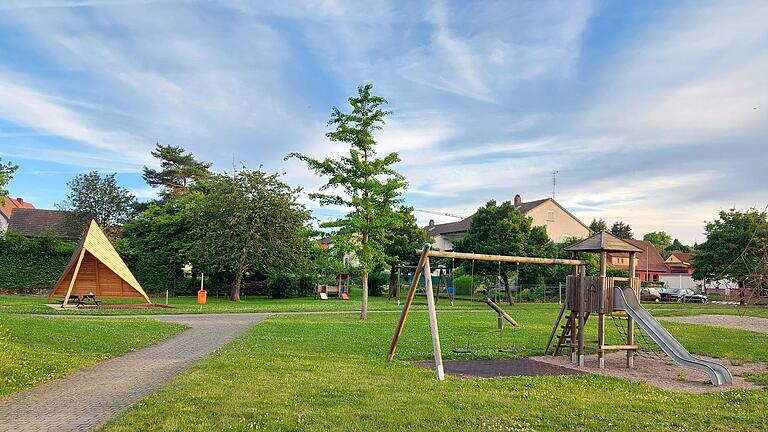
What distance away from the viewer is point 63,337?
1498 centimetres

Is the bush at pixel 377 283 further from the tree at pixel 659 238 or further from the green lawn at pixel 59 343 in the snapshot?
the tree at pixel 659 238

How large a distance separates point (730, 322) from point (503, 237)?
1666 cm

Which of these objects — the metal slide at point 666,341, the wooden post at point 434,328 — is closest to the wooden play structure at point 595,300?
the metal slide at point 666,341

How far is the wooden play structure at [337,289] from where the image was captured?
4553cm

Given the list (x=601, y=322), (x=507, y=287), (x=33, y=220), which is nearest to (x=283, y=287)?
(x=507, y=287)

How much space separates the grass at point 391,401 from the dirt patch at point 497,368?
2.09 ft

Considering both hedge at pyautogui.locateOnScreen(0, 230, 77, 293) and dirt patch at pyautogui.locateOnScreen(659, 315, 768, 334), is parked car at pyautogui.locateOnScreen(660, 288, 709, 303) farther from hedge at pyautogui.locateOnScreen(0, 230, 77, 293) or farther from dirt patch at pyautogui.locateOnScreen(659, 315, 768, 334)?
hedge at pyautogui.locateOnScreen(0, 230, 77, 293)

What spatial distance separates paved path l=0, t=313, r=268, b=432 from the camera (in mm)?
7191

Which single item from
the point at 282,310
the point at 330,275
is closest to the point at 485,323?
the point at 282,310

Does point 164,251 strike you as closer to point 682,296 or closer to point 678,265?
point 682,296

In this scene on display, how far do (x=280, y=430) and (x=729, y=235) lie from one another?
4623cm

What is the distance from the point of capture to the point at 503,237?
40.5 m

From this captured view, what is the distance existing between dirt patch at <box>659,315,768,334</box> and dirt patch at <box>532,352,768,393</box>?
10.5m

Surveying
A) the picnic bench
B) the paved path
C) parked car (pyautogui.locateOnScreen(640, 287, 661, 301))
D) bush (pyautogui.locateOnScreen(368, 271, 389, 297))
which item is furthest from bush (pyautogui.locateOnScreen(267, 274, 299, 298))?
the paved path
